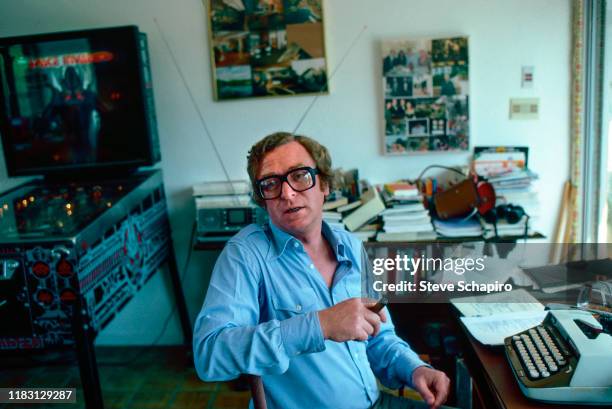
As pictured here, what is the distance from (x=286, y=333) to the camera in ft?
3.58

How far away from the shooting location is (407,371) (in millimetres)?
1321

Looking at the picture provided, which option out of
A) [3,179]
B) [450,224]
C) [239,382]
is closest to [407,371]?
[450,224]

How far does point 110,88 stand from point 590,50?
86.9 inches

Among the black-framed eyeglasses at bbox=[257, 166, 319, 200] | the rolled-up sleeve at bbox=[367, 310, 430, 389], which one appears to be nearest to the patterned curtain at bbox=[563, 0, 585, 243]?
the rolled-up sleeve at bbox=[367, 310, 430, 389]

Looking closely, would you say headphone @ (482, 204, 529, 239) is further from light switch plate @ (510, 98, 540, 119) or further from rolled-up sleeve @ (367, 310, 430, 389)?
rolled-up sleeve @ (367, 310, 430, 389)

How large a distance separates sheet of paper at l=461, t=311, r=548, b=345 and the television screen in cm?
176

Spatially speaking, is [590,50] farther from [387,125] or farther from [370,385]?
[370,385]

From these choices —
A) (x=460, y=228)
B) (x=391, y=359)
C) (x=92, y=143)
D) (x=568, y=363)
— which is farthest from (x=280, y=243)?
(x=92, y=143)

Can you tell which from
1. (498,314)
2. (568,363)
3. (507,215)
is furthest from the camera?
(507,215)

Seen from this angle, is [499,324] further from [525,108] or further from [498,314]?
[525,108]

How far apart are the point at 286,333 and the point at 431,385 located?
0.41 m

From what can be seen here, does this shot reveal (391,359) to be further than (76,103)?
No

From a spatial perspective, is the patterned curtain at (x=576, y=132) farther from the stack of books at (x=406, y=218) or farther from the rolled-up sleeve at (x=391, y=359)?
the rolled-up sleeve at (x=391, y=359)

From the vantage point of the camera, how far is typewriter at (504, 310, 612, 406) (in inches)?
37.5
